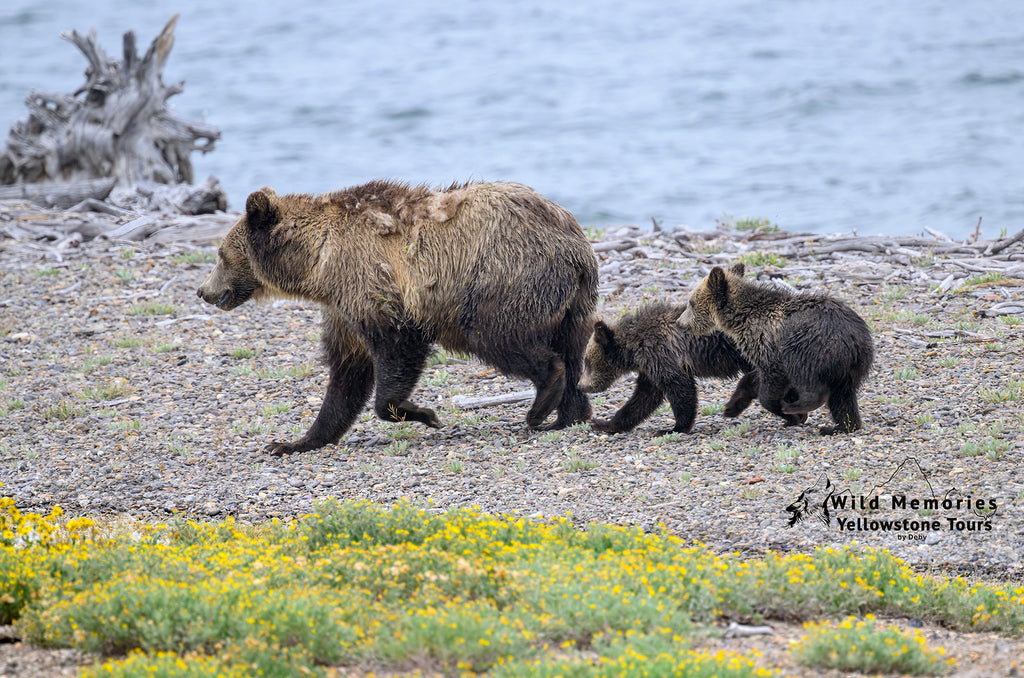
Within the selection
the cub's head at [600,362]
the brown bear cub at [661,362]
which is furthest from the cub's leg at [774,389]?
the cub's head at [600,362]

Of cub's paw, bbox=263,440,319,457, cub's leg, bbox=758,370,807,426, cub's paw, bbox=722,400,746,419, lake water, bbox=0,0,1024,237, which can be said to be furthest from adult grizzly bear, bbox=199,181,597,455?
lake water, bbox=0,0,1024,237

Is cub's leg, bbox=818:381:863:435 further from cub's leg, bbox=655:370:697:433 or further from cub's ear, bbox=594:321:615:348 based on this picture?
cub's ear, bbox=594:321:615:348

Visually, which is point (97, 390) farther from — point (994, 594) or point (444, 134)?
point (444, 134)

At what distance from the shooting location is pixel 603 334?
313 inches

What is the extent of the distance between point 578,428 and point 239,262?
2.69 meters

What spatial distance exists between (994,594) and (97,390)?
6.99 meters

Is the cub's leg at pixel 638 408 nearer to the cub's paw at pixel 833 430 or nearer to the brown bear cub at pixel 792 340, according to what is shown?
the brown bear cub at pixel 792 340

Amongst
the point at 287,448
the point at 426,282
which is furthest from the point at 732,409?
the point at 287,448

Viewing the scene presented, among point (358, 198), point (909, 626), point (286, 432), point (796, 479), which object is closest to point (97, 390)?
point (286, 432)

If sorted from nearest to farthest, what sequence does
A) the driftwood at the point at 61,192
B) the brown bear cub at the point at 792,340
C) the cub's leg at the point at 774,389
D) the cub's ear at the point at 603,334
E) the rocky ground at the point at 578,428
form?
the rocky ground at the point at 578,428
the brown bear cub at the point at 792,340
the cub's leg at the point at 774,389
the cub's ear at the point at 603,334
the driftwood at the point at 61,192

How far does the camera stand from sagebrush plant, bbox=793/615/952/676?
175 inches

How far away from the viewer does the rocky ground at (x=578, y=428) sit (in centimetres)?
631

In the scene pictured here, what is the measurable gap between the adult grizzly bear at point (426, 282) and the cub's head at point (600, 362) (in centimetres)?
8

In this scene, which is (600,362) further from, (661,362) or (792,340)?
(792,340)
